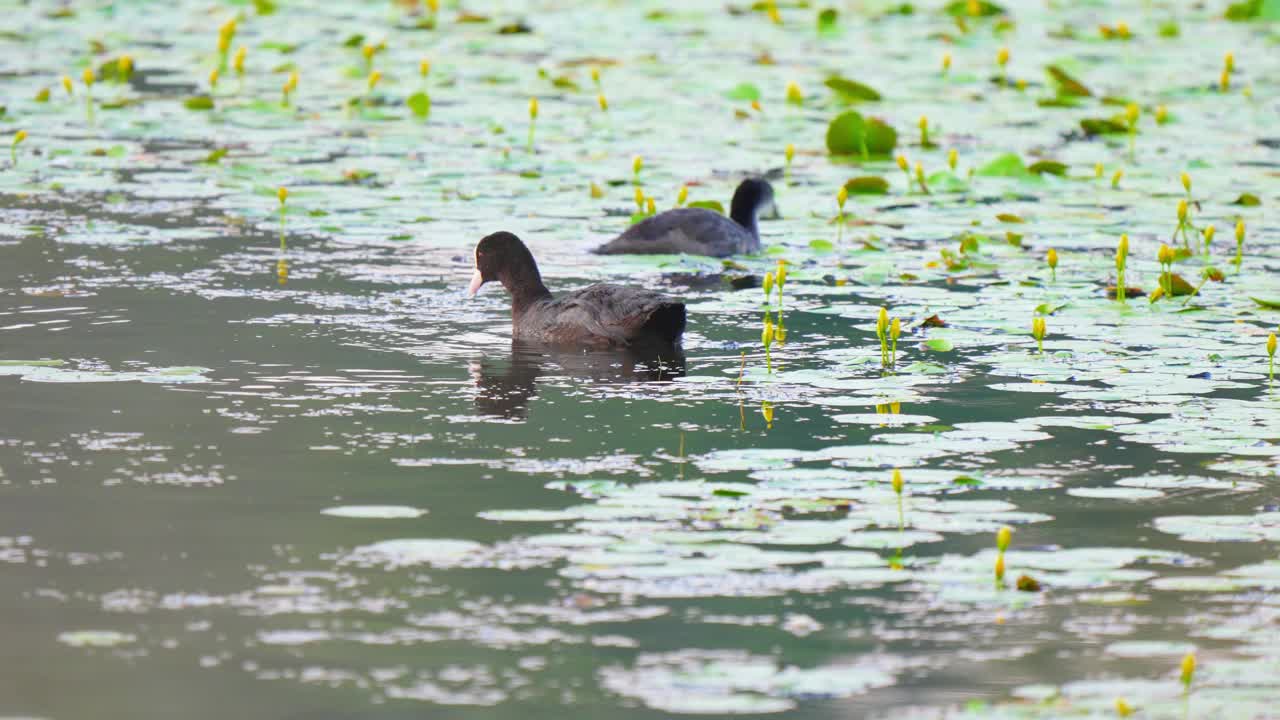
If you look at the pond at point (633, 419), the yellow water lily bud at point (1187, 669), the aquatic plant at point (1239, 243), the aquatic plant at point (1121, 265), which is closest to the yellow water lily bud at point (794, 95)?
the pond at point (633, 419)

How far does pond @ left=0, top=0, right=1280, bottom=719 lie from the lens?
16.0 ft

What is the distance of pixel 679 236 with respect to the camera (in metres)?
11.0

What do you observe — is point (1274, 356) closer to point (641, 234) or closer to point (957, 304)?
point (957, 304)

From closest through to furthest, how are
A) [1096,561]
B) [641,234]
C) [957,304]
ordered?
[1096,561] → [957,304] → [641,234]

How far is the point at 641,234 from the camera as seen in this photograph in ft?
36.0

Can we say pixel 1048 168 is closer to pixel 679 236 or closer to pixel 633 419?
pixel 679 236

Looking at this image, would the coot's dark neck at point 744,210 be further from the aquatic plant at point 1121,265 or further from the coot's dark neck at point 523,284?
the aquatic plant at point 1121,265

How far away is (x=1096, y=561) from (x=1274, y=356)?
10.4ft

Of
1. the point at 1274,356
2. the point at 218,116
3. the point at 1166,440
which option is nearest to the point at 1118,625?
the point at 1166,440

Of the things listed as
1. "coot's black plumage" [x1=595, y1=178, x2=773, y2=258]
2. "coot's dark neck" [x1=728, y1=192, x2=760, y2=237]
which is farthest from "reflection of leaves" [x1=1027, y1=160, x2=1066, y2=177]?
"coot's black plumage" [x1=595, y1=178, x2=773, y2=258]

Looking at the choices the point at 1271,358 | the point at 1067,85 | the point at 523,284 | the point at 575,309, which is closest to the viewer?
the point at 1271,358

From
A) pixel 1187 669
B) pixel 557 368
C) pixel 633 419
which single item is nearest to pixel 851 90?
pixel 557 368

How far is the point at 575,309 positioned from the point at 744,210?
2.90m

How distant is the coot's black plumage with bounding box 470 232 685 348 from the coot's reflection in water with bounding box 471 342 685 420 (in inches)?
2.7
